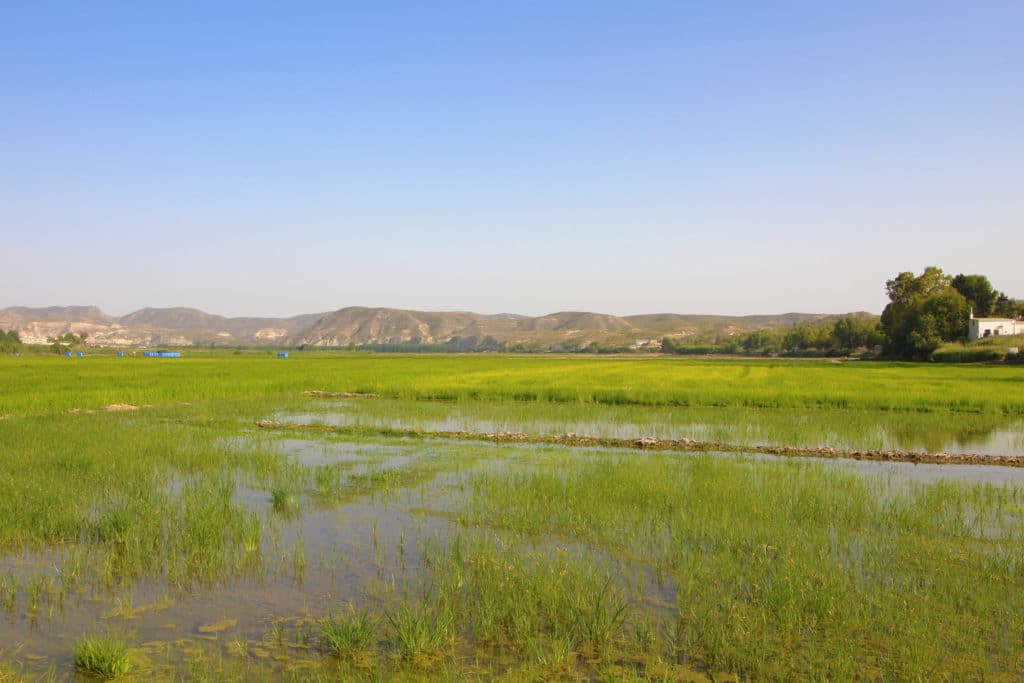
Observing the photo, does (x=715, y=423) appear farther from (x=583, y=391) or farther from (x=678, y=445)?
(x=583, y=391)

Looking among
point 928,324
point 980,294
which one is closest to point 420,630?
point 928,324

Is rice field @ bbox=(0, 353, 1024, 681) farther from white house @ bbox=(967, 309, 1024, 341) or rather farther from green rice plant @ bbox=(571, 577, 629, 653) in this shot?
white house @ bbox=(967, 309, 1024, 341)

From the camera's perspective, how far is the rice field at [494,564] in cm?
484

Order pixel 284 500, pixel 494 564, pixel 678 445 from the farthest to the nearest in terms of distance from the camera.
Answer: pixel 678 445, pixel 284 500, pixel 494 564

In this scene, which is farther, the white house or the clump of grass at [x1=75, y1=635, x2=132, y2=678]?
the white house

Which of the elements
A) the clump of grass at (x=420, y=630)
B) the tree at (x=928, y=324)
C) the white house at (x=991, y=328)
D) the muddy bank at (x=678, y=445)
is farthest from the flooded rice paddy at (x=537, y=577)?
the white house at (x=991, y=328)


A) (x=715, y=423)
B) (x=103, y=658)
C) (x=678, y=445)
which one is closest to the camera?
(x=103, y=658)

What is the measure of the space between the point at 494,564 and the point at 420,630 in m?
1.48

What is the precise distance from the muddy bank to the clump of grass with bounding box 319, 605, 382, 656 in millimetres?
10308

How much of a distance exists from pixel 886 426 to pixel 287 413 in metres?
17.9

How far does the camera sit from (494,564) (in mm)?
6340

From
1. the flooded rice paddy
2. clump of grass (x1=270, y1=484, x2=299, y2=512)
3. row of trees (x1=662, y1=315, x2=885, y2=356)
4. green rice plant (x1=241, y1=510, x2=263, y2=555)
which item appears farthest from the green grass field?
row of trees (x1=662, y1=315, x2=885, y2=356)

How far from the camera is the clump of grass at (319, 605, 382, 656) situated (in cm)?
491

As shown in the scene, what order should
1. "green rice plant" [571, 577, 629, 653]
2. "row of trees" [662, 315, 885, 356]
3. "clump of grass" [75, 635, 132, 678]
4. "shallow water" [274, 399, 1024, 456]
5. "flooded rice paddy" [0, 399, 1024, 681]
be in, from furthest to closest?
"row of trees" [662, 315, 885, 356] < "shallow water" [274, 399, 1024, 456] < "green rice plant" [571, 577, 629, 653] < "flooded rice paddy" [0, 399, 1024, 681] < "clump of grass" [75, 635, 132, 678]
